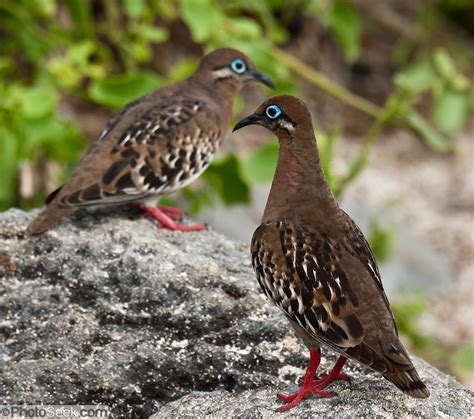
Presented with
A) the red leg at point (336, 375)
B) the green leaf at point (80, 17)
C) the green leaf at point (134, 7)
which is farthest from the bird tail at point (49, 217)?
the green leaf at point (80, 17)

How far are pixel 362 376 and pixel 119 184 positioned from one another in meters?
2.05

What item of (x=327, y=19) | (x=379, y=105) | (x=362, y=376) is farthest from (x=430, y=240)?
(x=362, y=376)

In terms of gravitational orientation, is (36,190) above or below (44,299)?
below

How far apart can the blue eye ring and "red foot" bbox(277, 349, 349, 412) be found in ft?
9.98

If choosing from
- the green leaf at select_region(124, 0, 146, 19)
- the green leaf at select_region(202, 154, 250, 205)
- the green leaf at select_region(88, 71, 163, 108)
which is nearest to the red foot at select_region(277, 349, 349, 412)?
the green leaf at select_region(202, 154, 250, 205)

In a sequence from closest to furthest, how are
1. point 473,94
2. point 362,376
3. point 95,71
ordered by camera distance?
1. point 362,376
2. point 95,71
3. point 473,94

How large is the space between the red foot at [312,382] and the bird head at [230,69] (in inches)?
115

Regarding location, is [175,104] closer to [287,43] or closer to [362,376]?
[362,376]

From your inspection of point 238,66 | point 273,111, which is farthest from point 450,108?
point 273,111

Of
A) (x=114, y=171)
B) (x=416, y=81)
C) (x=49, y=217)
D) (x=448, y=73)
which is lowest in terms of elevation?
(x=49, y=217)

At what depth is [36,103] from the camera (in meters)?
6.64

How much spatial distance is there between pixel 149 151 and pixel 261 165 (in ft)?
4.28

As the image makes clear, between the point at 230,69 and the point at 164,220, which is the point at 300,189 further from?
the point at 230,69

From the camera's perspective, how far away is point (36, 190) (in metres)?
8.35
